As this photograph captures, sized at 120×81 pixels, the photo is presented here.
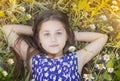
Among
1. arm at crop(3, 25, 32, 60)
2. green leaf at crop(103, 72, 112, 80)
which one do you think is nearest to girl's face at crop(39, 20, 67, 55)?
arm at crop(3, 25, 32, 60)

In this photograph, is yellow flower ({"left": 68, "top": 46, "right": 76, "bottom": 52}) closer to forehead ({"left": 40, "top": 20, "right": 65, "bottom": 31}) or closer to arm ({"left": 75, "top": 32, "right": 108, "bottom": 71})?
arm ({"left": 75, "top": 32, "right": 108, "bottom": 71})

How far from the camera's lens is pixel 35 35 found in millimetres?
2498

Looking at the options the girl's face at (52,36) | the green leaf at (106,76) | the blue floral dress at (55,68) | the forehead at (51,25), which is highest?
the forehead at (51,25)

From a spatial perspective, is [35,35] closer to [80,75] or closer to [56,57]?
[56,57]

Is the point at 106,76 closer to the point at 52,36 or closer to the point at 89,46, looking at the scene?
the point at 89,46

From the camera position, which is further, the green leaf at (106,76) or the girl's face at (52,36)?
the green leaf at (106,76)

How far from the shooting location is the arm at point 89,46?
100 inches

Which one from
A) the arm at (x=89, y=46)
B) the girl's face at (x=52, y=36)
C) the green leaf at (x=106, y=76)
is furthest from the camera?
the green leaf at (x=106, y=76)

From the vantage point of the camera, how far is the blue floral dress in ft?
8.16

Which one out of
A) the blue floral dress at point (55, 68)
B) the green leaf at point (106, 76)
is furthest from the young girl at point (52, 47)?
the green leaf at point (106, 76)

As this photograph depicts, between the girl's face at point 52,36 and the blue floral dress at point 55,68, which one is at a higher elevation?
the girl's face at point 52,36

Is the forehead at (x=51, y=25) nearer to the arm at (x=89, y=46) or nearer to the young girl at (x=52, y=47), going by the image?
the young girl at (x=52, y=47)

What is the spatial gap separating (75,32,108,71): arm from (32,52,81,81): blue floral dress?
43 mm

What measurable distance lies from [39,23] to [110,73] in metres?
0.54
